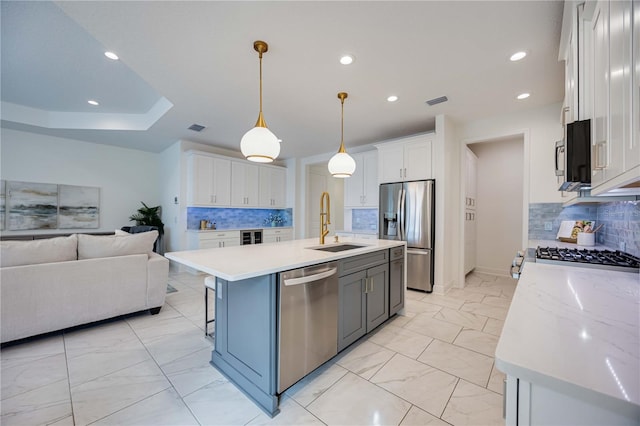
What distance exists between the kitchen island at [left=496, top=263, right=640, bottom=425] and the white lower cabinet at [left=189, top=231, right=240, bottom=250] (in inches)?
194

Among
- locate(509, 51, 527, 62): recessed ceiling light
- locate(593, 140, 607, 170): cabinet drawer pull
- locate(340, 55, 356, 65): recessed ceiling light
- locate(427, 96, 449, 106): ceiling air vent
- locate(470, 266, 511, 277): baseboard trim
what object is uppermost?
locate(427, 96, 449, 106): ceiling air vent

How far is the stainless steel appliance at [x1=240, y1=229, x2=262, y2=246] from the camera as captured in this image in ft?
18.1

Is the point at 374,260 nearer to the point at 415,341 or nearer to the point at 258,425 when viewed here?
the point at 415,341

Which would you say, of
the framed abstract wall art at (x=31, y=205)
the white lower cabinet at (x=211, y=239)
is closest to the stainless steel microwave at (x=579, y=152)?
the white lower cabinet at (x=211, y=239)

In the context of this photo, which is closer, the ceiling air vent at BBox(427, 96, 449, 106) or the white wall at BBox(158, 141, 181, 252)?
the ceiling air vent at BBox(427, 96, 449, 106)

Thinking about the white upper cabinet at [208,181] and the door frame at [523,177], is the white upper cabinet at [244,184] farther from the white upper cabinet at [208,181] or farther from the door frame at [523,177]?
the door frame at [523,177]

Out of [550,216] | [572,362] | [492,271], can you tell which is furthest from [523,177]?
[572,362]

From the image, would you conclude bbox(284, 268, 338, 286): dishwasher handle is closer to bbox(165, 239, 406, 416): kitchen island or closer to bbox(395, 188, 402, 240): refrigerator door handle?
bbox(165, 239, 406, 416): kitchen island

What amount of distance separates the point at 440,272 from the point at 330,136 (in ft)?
9.99

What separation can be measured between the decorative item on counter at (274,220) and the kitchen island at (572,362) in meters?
6.05

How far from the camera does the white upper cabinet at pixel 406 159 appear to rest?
154 inches

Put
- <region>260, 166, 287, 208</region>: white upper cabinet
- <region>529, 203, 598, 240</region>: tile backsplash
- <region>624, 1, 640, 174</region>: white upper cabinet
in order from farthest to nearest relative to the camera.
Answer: <region>260, 166, 287, 208</region>: white upper cabinet < <region>529, 203, 598, 240</region>: tile backsplash < <region>624, 1, 640, 174</region>: white upper cabinet

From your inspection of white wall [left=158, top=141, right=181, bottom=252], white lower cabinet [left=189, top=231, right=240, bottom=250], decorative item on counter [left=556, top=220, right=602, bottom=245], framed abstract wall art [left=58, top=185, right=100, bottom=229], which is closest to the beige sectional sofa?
white lower cabinet [left=189, top=231, right=240, bottom=250]

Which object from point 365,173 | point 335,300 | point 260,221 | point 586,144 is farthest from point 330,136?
point 586,144
